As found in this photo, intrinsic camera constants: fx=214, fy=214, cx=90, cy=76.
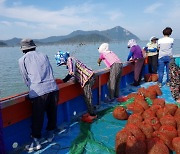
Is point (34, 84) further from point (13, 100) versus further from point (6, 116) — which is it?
point (6, 116)

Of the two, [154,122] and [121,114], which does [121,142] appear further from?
[121,114]

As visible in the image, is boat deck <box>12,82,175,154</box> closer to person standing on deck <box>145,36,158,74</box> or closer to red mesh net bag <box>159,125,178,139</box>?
red mesh net bag <box>159,125,178,139</box>

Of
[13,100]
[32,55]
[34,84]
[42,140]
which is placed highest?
[32,55]

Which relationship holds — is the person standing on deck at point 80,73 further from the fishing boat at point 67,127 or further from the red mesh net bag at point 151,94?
the red mesh net bag at point 151,94

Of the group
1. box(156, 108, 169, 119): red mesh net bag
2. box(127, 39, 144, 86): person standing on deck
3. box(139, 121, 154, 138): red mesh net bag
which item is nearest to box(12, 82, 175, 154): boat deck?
box(139, 121, 154, 138): red mesh net bag

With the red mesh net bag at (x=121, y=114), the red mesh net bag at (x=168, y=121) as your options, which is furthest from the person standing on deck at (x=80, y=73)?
the red mesh net bag at (x=168, y=121)

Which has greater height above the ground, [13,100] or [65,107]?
[13,100]

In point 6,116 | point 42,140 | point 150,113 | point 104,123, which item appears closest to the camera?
point 6,116

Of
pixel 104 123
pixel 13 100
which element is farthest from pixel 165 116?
pixel 13 100

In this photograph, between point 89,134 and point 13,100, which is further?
point 89,134

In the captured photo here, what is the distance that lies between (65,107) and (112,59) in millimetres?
1767

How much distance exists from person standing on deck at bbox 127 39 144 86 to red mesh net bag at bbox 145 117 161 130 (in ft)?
10.9

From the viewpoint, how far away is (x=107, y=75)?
5.43 m

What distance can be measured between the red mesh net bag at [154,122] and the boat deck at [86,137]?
57cm
